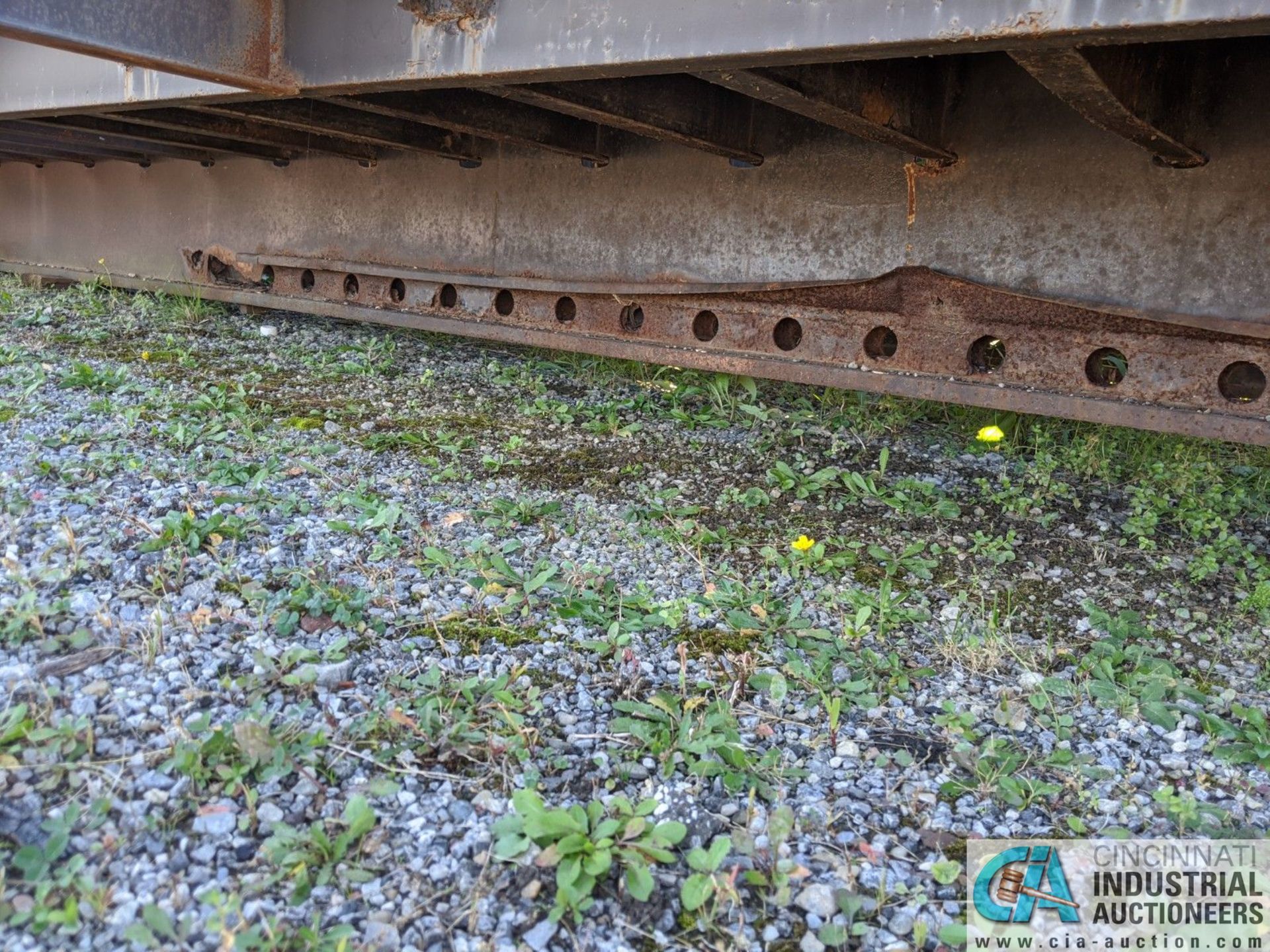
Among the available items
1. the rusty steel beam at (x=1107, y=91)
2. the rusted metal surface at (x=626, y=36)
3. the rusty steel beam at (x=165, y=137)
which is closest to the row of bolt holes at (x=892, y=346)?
the rusty steel beam at (x=1107, y=91)

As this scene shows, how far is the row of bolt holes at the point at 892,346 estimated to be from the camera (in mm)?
2822

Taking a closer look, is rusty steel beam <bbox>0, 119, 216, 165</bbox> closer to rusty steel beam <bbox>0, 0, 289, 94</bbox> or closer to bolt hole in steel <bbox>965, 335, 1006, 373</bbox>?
rusty steel beam <bbox>0, 0, 289, 94</bbox>

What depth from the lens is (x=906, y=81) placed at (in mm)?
2963

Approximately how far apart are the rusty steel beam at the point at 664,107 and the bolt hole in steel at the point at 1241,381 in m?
1.74

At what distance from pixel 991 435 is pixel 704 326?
1226mm

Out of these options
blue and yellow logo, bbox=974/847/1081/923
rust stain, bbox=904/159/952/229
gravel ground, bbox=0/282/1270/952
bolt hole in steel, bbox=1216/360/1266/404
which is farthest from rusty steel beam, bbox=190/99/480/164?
blue and yellow logo, bbox=974/847/1081/923

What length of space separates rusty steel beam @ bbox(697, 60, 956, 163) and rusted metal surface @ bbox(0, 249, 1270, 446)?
479mm

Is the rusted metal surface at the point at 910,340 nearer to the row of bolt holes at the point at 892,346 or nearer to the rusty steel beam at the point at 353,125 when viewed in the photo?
the row of bolt holes at the point at 892,346

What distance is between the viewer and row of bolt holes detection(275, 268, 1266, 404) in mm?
2822

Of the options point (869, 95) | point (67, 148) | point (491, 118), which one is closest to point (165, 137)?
point (67, 148)

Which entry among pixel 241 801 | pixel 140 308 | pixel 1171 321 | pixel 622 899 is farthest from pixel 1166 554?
pixel 140 308

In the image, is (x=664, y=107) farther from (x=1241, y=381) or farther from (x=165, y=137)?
(x=165, y=137)

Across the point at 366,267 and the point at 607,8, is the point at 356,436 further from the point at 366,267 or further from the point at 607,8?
the point at 607,8

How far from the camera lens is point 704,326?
3881mm
